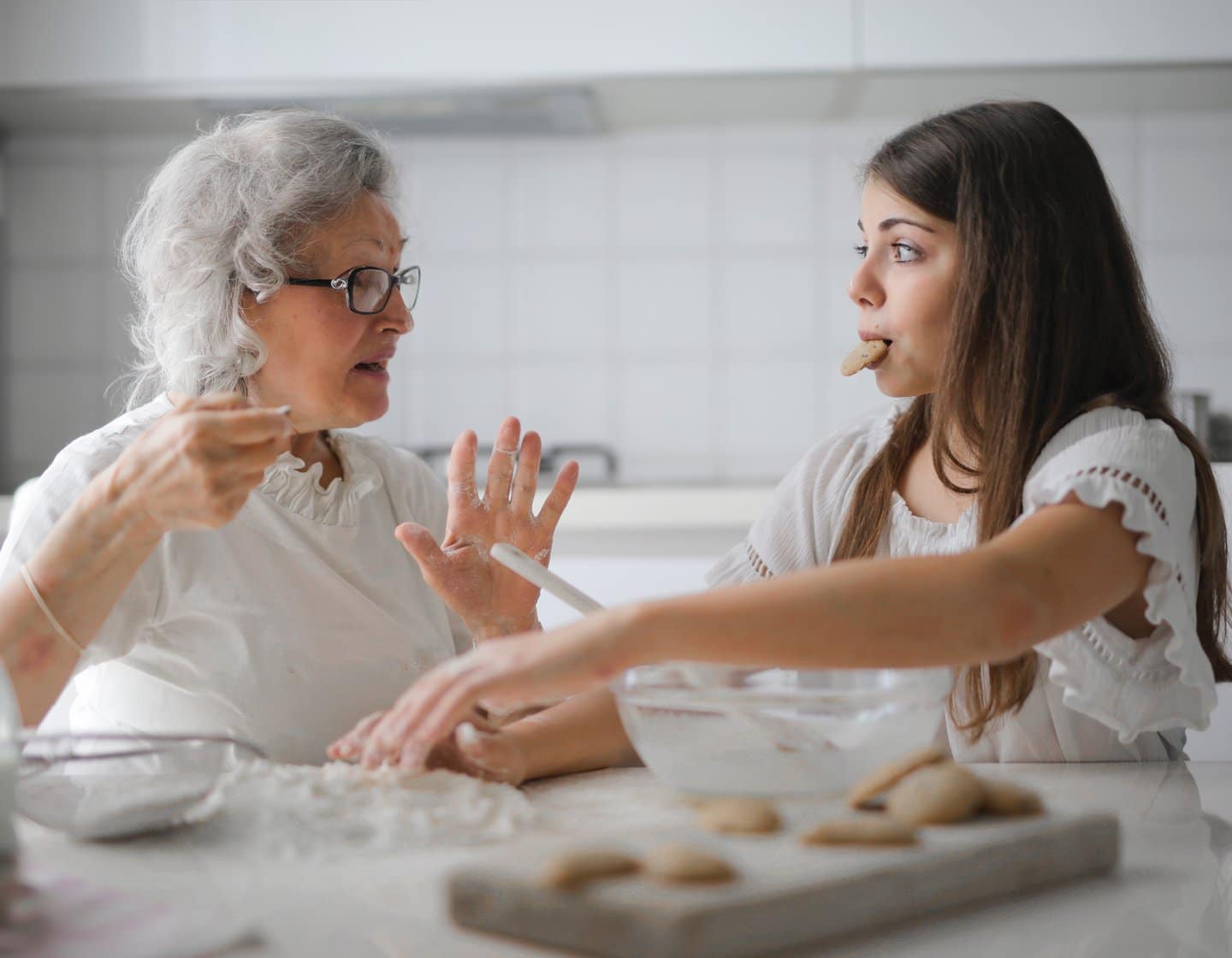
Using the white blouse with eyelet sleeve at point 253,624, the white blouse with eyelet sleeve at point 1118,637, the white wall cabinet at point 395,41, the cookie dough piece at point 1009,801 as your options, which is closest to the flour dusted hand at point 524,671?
the cookie dough piece at point 1009,801

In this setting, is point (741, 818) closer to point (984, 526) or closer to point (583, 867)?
point (583, 867)

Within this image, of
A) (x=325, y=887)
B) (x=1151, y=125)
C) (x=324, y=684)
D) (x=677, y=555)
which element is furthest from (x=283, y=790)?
(x=1151, y=125)

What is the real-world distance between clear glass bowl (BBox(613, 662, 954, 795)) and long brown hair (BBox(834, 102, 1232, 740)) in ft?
1.54

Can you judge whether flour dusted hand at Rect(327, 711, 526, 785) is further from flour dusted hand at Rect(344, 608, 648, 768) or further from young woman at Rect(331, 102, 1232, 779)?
flour dusted hand at Rect(344, 608, 648, 768)

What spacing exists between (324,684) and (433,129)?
2.26m

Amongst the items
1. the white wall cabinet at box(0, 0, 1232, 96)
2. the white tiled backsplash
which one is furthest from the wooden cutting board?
the white tiled backsplash

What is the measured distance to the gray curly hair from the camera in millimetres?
1418

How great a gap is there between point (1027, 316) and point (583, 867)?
2.77 ft

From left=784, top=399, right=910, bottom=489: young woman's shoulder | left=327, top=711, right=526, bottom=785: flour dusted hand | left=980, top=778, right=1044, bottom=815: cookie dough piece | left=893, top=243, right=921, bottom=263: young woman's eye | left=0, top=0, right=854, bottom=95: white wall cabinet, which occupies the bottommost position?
left=327, top=711, right=526, bottom=785: flour dusted hand

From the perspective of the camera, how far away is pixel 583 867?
57cm

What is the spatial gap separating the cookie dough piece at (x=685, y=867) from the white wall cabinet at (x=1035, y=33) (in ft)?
8.38

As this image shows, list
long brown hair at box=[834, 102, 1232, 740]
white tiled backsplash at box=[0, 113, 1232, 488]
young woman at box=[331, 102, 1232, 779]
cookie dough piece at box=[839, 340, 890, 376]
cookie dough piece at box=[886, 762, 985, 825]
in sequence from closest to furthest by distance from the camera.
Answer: cookie dough piece at box=[886, 762, 985, 825] < young woman at box=[331, 102, 1232, 779] < long brown hair at box=[834, 102, 1232, 740] < cookie dough piece at box=[839, 340, 890, 376] < white tiled backsplash at box=[0, 113, 1232, 488]

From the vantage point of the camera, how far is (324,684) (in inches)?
52.0

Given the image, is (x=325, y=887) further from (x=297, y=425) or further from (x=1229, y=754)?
(x=1229, y=754)
